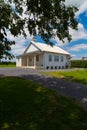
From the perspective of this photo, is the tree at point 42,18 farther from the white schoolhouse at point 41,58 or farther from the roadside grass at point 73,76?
the white schoolhouse at point 41,58

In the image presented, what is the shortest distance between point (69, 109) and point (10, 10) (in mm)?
7063

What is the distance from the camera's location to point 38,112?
11164 millimetres

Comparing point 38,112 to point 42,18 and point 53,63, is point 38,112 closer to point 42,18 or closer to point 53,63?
point 42,18

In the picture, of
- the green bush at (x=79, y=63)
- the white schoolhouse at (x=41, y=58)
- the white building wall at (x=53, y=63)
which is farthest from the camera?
the green bush at (x=79, y=63)

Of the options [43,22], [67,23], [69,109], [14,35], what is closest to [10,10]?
[14,35]

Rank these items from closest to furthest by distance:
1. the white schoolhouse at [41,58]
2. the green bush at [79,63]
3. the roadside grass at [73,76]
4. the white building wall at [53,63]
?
the roadside grass at [73,76], the white schoolhouse at [41,58], the white building wall at [53,63], the green bush at [79,63]

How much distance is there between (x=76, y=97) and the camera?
14953mm

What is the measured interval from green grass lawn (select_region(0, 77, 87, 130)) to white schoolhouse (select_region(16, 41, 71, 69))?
29.3 m

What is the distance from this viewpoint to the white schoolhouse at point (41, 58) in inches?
1759

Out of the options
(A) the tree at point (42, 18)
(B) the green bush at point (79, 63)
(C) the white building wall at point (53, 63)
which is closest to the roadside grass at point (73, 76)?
(A) the tree at point (42, 18)

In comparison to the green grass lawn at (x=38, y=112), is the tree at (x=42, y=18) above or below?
above

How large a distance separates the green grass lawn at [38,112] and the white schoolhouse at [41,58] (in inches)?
1154

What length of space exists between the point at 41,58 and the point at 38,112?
112 ft

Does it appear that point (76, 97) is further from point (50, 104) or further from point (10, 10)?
point (10, 10)
